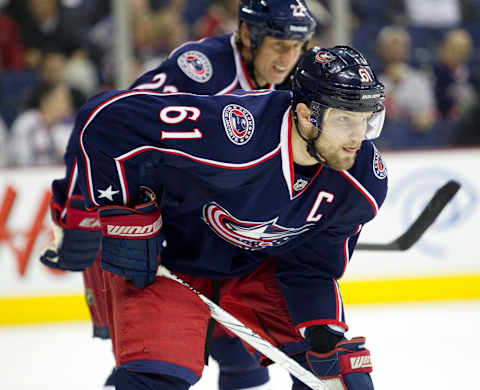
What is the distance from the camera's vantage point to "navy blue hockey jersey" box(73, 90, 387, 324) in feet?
6.16

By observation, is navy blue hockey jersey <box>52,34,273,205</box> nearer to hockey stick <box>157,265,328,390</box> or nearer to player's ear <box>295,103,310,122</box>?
hockey stick <box>157,265,328,390</box>

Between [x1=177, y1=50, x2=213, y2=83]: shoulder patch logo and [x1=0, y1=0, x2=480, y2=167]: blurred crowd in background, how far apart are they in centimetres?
166

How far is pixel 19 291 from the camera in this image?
3762 millimetres

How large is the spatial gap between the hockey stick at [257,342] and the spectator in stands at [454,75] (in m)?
2.74

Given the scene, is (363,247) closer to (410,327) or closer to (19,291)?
(410,327)

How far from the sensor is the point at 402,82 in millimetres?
4590

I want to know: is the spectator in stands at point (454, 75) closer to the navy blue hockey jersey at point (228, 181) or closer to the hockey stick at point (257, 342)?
the navy blue hockey jersey at point (228, 181)

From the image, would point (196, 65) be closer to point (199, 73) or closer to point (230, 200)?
point (199, 73)

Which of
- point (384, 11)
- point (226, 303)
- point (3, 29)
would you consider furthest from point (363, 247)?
point (3, 29)

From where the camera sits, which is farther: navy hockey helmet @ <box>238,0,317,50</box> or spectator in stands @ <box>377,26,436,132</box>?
spectator in stands @ <box>377,26,436,132</box>

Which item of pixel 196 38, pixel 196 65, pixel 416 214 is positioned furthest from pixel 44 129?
pixel 416 214

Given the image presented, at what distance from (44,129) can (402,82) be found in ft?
6.45

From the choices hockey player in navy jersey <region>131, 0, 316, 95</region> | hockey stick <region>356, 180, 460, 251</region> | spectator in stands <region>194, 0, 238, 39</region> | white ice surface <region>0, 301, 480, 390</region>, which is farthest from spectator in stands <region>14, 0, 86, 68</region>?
hockey stick <region>356, 180, 460, 251</region>

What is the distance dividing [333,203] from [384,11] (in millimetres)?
2900
